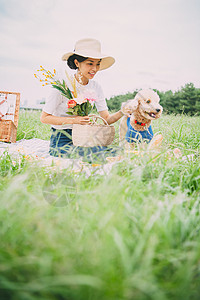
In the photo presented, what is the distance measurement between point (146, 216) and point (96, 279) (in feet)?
1.53

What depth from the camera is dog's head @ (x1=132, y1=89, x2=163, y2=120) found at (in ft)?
8.13

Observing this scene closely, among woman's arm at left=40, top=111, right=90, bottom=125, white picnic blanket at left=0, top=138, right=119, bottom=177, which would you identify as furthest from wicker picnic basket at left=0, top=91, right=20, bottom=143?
woman's arm at left=40, top=111, right=90, bottom=125

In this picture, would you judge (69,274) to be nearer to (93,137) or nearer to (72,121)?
(93,137)

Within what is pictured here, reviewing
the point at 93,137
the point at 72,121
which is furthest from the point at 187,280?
the point at 72,121

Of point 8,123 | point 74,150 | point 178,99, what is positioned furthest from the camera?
point 178,99

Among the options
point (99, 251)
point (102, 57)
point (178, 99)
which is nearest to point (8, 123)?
point (102, 57)

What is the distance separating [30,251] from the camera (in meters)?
0.91

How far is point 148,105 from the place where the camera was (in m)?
2.50

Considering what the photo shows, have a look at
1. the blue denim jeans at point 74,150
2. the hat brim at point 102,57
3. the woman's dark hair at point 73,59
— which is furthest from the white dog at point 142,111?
the woman's dark hair at point 73,59

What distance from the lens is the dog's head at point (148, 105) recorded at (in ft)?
8.13

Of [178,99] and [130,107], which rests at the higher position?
[178,99]

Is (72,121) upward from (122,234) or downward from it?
upward

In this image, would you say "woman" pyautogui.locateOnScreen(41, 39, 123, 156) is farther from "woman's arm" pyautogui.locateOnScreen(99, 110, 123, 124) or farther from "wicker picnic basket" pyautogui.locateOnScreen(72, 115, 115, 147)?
"wicker picnic basket" pyautogui.locateOnScreen(72, 115, 115, 147)

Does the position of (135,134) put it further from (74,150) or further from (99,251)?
(99,251)
